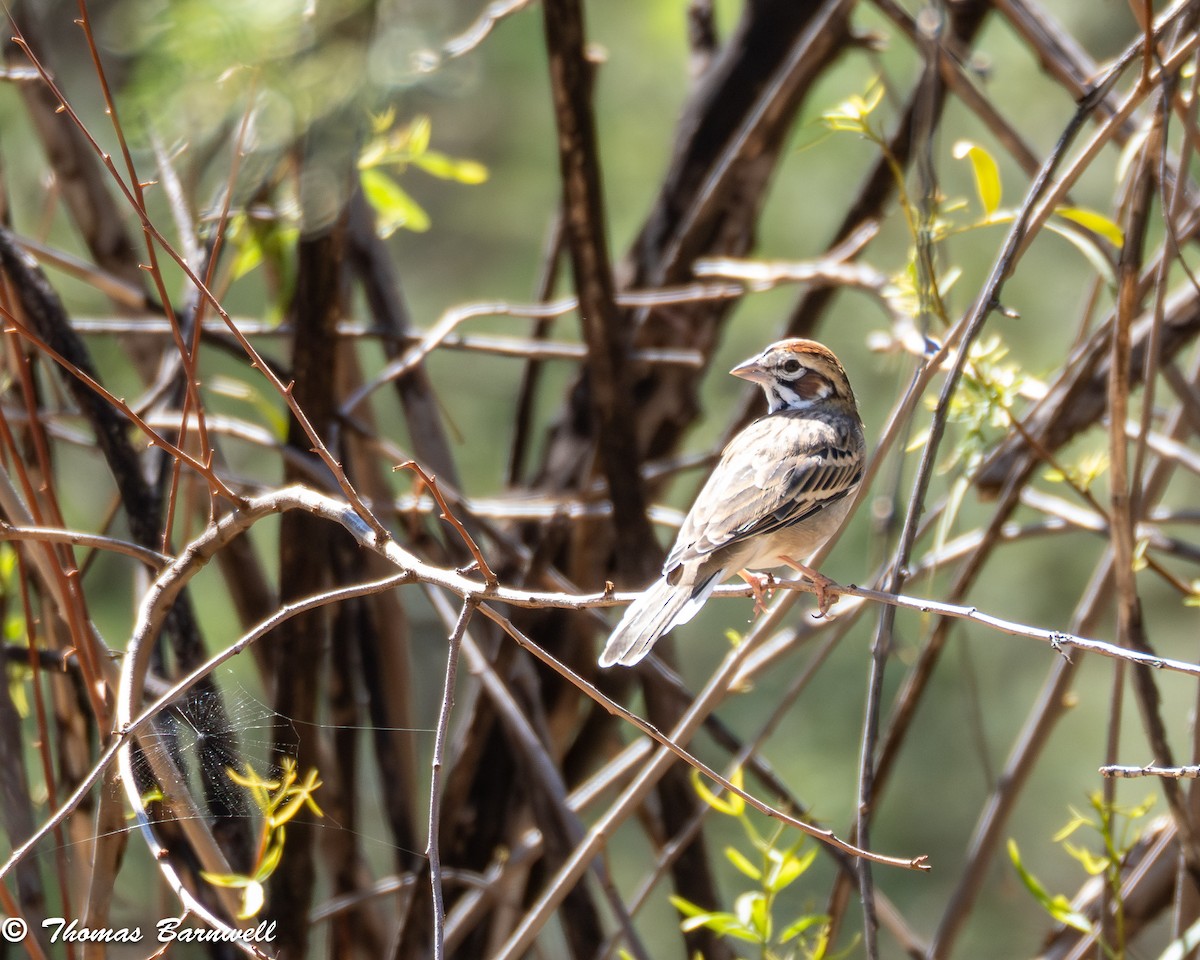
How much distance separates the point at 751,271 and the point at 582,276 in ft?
1.90

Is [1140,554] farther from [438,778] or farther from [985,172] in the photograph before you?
[438,778]

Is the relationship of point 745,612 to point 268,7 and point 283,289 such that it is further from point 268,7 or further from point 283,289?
point 268,7

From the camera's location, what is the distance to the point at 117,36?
388 cm

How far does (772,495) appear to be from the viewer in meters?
3.45

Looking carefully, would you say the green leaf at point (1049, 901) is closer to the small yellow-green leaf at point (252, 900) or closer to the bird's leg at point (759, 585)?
the bird's leg at point (759, 585)

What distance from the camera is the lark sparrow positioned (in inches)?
112

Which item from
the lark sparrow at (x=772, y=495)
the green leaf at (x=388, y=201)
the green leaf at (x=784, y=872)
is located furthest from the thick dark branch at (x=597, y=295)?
the green leaf at (x=784, y=872)

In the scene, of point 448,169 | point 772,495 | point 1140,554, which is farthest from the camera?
point 448,169

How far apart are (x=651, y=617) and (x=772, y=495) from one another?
2.65 ft

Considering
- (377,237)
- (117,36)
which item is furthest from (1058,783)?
(117,36)

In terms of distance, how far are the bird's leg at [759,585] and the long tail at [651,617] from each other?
0.15m

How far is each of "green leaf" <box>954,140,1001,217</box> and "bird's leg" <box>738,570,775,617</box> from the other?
104cm

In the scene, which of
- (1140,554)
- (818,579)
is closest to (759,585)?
(818,579)

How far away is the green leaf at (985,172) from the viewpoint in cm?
279
